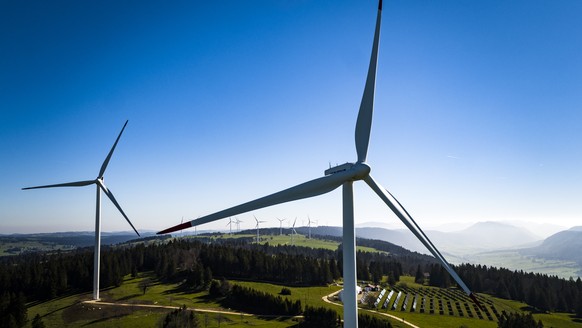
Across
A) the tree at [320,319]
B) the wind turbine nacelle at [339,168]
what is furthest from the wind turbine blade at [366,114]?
the tree at [320,319]

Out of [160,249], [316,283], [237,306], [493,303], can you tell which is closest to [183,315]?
[237,306]

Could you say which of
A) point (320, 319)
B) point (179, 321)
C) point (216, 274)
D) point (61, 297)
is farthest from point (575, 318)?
point (61, 297)

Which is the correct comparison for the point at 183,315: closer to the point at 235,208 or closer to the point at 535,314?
the point at 235,208

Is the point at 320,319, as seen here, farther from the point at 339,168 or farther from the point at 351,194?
the point at 339,168

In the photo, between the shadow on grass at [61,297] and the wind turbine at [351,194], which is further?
the shadow on grass at [61,297]

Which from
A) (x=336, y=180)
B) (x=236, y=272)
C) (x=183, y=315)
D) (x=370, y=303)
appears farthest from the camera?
(x=236, y=272)

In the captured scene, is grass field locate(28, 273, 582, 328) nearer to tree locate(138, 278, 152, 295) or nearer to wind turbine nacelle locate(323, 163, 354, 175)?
tree locate(138, 278, 152, 295)

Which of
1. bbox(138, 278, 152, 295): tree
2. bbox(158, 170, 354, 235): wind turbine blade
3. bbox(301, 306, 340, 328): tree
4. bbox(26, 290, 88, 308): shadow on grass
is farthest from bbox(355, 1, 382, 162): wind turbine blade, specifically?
bbox(26, 290, 88, 308): shadow on grass

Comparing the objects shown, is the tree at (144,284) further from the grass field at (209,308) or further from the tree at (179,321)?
the tree at (179,321)

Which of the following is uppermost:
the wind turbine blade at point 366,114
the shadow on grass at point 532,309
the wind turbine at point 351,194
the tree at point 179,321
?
the wind turbine blade at point 366,114
